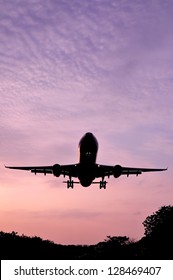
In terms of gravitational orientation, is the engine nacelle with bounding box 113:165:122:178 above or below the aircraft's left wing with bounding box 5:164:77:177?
below

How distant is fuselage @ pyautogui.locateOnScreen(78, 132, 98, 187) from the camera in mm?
51812

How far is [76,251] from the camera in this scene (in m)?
121

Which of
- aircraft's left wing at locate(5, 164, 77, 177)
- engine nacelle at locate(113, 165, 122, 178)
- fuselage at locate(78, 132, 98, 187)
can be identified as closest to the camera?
fuselage at locate(78, 132, 98, 187)

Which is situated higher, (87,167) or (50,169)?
(50,169)

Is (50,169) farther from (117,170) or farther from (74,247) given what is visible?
(74,247)

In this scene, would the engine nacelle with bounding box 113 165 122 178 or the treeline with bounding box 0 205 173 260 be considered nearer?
the engine nacelle with bounding box 113 165 122 178

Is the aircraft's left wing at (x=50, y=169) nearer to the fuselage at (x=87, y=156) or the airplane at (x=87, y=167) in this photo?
the airplane at (x=87, y=167)

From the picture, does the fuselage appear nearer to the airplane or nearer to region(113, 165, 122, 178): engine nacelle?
the airplane

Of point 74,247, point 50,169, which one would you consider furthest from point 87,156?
point 74,247

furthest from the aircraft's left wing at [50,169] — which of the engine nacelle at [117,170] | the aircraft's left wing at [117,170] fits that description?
the engine nacelle at [117,170]

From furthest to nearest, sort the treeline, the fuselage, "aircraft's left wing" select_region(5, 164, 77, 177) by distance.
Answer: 1. the treeline
2. "aircraft's left wing" select_region(5, 164, 77, 177)
3. the fuselage

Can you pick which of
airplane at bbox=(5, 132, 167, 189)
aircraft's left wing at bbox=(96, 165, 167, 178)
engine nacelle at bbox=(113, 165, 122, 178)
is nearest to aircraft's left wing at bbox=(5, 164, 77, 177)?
airplane at bbox=(5, 132, 167, 189)

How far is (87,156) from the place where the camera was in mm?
51719
